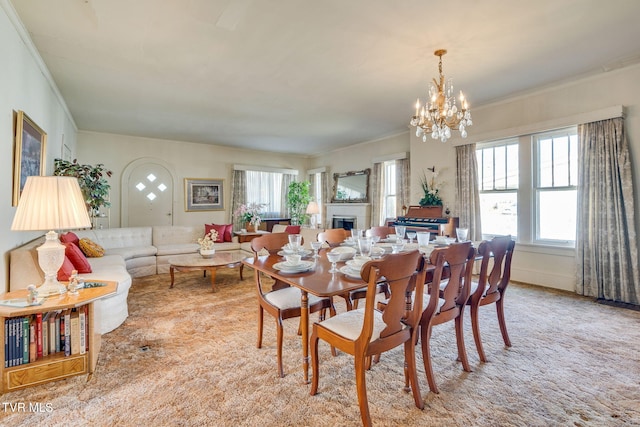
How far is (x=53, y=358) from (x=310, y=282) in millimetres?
1778

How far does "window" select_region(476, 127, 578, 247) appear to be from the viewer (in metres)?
3.96

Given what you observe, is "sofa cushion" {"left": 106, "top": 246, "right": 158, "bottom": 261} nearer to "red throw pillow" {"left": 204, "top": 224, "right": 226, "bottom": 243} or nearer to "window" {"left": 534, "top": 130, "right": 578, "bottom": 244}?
"red throw pillow" {"left": 204, "top": 224, "right": 226, "bottom": 243}

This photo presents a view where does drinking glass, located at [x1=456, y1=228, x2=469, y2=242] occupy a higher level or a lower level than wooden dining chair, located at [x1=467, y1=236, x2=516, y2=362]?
higher

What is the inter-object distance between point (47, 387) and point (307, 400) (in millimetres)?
1662

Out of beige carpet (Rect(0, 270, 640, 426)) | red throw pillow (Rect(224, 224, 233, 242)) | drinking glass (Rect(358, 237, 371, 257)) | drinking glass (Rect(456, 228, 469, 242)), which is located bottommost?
beige carpet (Rect(0, 270, 640, 426))

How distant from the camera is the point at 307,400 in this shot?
5.69ft

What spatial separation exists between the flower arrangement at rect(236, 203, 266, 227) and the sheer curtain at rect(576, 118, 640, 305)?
5709 mm

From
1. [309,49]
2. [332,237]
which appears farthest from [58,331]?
[309,49]

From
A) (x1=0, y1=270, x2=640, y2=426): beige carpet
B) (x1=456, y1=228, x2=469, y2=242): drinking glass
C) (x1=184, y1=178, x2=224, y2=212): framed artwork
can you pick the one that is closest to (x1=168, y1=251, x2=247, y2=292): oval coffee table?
(x1=0, y1=270, x2=640, y2=426): beige carpet

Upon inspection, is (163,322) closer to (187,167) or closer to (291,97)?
(291,97)

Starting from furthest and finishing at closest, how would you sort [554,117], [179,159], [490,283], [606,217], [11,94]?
[179,159] < [554,117] < [606,217] < [11,94] < [490,283]

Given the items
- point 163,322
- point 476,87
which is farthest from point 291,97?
point 163,322

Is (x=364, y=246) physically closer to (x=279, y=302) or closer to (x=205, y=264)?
(x=279, y=302)

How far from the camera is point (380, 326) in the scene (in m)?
1.73
